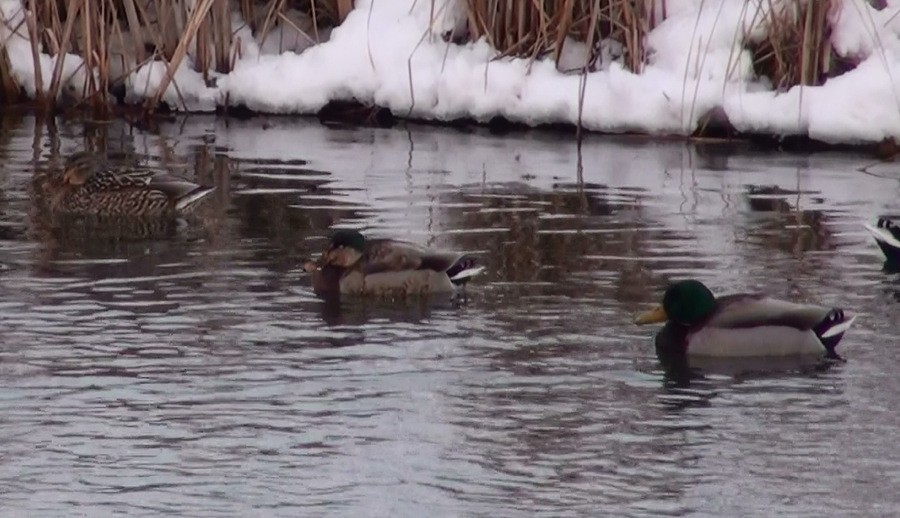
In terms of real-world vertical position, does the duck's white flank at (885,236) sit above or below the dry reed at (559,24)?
below

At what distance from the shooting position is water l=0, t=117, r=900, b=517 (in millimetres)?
6797

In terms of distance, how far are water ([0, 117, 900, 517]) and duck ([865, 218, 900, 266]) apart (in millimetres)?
148

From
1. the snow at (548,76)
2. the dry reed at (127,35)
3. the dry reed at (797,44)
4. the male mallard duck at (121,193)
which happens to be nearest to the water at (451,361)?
the male mallard duck at (121,193)

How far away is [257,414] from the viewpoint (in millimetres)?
7711

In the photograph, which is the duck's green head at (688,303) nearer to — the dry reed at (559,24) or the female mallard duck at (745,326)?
the female mallard duck at (745,326)

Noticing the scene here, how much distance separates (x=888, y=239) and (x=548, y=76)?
5.61 m

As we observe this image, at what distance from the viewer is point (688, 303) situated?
29.1 ft

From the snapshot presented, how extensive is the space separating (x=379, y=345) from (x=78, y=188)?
418 cm

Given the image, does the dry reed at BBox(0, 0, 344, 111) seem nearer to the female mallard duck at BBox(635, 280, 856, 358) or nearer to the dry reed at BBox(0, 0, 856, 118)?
the dry reed at BBox(0, 0, 856, 118)

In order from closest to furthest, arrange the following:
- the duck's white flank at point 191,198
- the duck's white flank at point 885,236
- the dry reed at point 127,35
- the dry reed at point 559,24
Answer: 1. the duck's white flank at point 885,236
2. the duck's white flank at point 191,198
3. the dry reed at point 559,24
4. the dry reed at point 127,35

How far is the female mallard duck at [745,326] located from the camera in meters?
8.68

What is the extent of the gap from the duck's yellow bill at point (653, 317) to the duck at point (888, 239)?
1.96 m

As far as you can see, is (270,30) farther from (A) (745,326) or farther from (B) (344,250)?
(A) (745,326)

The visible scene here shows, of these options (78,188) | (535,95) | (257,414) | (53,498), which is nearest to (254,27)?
(535,95)
